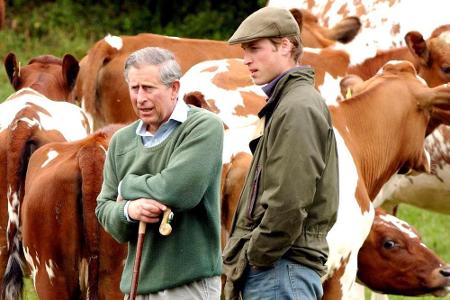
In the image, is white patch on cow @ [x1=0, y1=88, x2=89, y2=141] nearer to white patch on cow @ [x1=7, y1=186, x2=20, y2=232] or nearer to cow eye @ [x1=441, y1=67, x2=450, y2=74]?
white patch on cow @ [x1=7, y1=186, x2=20, y2=232]

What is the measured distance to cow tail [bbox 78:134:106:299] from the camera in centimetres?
717

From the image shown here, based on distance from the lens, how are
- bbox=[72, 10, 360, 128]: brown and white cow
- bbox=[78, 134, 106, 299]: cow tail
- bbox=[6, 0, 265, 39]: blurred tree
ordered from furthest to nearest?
bbox=[6, 0, 265, 39]: blurred tree
bbox=[72, 10, 360, 128]: brown and white cow
bbox=[78, 134, 106, 299]: cow tail

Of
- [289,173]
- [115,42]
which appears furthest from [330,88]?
[289,173]

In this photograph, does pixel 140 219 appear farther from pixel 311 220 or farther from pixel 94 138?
pixel 94 138

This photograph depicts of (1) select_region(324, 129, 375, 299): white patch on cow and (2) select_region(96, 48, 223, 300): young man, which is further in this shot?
(1) select_region(324, 129, 375, 299): white patch on cow

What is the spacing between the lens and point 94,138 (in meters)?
7.40

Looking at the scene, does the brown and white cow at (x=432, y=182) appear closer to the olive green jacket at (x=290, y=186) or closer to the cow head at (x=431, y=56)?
the cow head at (x=431, y=56)

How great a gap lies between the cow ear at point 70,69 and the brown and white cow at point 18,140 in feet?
3.13

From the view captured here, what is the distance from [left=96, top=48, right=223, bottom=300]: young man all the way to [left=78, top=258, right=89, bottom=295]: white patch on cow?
52.1 inches

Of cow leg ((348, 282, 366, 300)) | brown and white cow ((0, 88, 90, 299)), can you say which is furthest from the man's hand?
cow leg ((348, 282, 366, 300))

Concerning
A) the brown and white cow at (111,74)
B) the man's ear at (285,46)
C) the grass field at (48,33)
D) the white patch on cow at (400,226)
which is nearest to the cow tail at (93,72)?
the brown and white cow at (111,74)

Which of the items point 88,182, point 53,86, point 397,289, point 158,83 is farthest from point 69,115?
point 158,83

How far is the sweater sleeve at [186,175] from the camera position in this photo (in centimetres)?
576

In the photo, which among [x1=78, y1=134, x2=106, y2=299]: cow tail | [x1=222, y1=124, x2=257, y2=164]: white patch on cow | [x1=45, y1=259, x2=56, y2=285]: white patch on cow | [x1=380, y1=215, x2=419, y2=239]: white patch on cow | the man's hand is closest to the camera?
the man's hand
